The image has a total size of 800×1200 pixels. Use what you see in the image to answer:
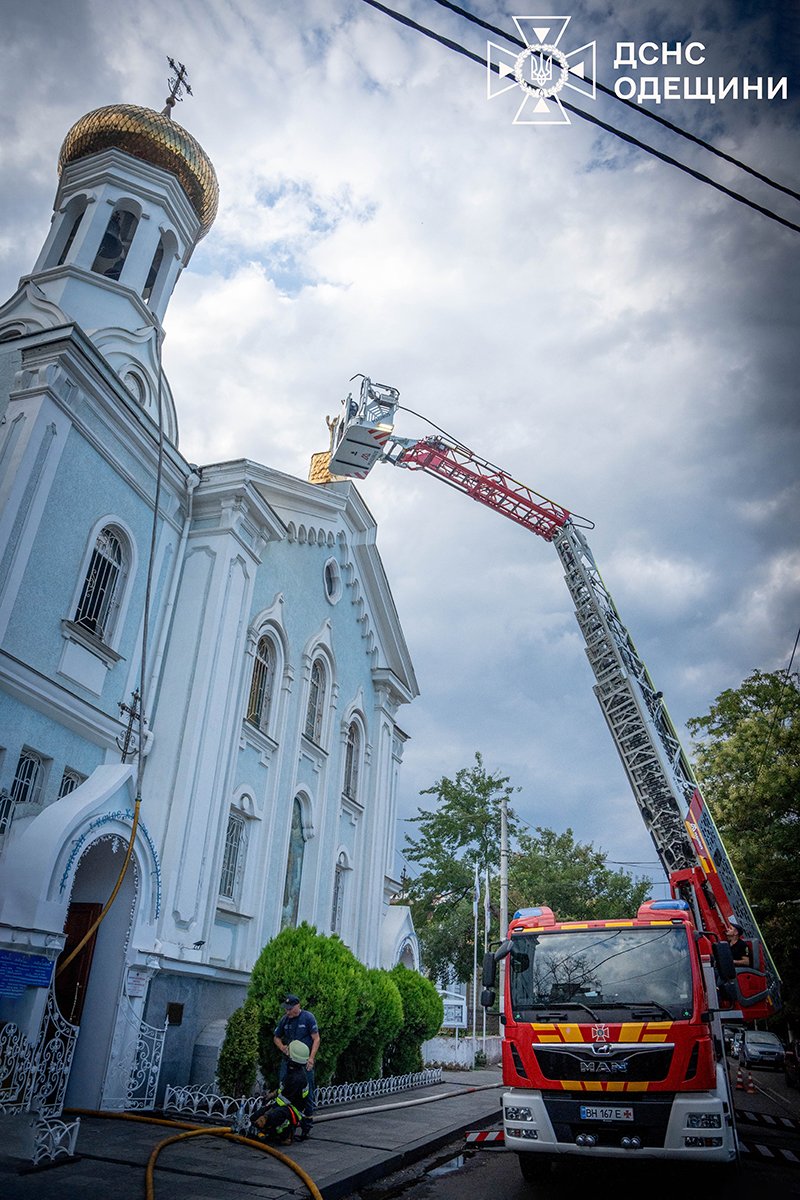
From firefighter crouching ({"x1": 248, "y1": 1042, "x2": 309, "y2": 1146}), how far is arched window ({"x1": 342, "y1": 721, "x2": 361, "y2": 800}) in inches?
421

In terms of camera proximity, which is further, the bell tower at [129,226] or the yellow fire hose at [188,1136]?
the bell tower at [129,226]

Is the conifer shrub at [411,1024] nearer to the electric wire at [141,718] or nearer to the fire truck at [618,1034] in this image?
the fire truck at [618,1034]

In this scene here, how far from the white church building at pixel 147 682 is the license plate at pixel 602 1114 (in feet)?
16.0

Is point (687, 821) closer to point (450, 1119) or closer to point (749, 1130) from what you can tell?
point (749, 1130)

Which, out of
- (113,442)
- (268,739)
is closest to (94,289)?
(113,442)

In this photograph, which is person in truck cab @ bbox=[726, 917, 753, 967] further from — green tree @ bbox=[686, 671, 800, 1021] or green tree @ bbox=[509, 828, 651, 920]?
green tree @ bbox=[509, 828, 651, 920]

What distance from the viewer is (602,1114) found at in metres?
7.46

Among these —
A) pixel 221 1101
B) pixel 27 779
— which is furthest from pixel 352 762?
pixel 27 779

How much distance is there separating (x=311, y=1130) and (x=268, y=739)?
273 inches

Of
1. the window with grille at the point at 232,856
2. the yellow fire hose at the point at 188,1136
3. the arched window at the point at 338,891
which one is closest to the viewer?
the yellow fire hose at the point at 188,1136

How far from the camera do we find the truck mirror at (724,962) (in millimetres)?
8160

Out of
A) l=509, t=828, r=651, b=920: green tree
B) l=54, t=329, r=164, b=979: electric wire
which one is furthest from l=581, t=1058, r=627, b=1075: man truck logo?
l=509, t=828, r=651, b=920: green tree

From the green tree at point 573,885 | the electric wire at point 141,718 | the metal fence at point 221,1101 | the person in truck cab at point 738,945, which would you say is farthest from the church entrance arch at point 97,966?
the green tree at point 573,885

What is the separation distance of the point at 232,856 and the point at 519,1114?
7.90 metres
